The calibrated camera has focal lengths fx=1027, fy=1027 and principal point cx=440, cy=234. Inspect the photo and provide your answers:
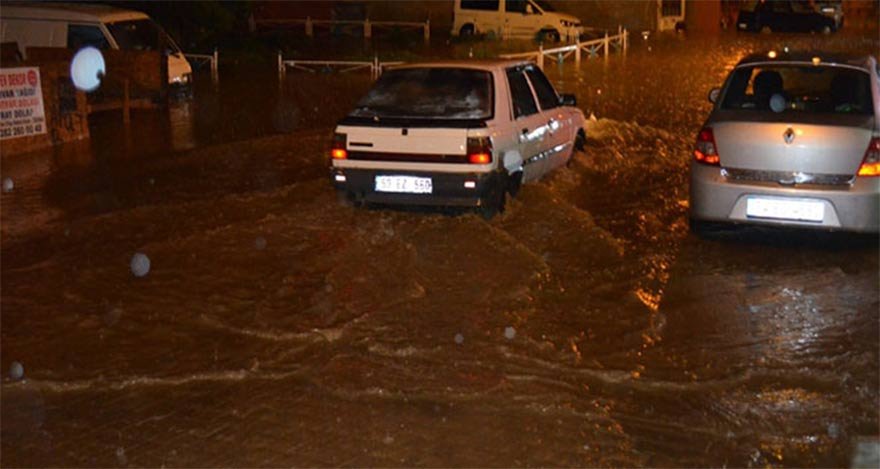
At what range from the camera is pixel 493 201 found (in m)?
9.77

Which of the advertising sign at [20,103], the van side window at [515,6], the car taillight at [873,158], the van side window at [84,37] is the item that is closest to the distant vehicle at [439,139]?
the car taillight at [873,158]

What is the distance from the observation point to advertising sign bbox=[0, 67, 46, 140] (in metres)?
13.6

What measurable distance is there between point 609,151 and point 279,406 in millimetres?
9482

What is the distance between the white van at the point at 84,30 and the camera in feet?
60.8

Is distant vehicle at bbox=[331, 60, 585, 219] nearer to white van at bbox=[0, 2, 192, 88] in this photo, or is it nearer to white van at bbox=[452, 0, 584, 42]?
white van at bbox=[0, 2, 192, 88]

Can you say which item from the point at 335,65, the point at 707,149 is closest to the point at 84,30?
the point at 335,65

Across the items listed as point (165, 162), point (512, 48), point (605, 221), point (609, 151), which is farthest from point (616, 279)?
point (512, 48)

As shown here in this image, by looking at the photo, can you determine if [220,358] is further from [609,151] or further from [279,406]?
[609,151]

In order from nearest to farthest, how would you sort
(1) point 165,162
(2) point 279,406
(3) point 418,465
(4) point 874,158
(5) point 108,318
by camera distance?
(3) point 418,465 < (2) point 279,406 < (5) point 108,318 < (4) point 874,158 < (1) point 165,162

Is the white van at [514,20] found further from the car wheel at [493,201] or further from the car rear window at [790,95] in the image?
the car rear window at [790,95]

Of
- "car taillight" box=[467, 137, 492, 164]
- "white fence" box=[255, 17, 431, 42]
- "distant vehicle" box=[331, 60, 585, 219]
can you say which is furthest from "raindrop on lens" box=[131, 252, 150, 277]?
"white fence" box=[255, 17, 431, 42]

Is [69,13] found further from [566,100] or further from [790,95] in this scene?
[790,95]

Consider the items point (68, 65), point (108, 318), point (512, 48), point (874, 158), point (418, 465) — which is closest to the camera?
point (418, 465)

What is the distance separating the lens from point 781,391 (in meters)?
5.97
